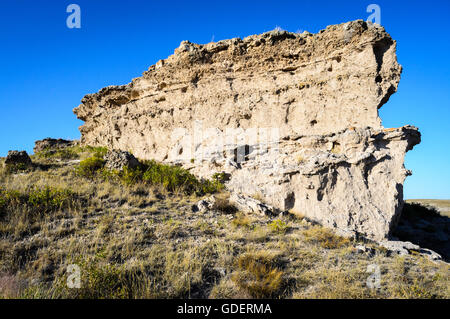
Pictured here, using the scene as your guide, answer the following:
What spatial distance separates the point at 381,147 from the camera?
25.7 ft

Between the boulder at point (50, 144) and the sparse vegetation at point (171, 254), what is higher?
the boulder at point (50, 144)

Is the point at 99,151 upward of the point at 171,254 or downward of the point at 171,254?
upward

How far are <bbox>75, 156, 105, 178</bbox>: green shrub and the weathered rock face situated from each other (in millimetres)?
3194

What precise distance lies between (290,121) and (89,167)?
8.73 metres

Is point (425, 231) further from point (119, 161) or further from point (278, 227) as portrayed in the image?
point (119, 161)

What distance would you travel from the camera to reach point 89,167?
30.0 ft

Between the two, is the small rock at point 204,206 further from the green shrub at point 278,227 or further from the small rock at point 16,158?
the small rock at point 16,158

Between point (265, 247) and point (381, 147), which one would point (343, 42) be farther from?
point (265, 247)

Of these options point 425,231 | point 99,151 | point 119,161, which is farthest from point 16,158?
point 425,231

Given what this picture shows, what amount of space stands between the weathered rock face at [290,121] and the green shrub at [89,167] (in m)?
3.19

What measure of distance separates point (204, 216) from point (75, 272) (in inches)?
139

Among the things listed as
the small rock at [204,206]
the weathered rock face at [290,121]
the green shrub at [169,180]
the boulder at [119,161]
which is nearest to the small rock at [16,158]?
the boulder at [119,161]

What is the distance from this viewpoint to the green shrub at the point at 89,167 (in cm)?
871
